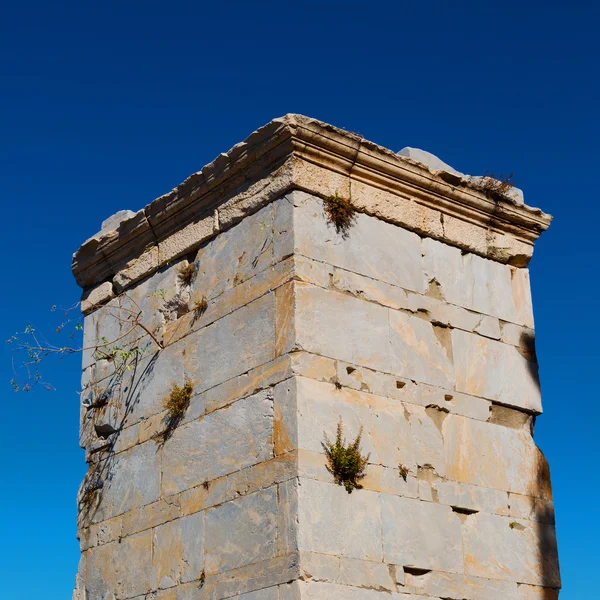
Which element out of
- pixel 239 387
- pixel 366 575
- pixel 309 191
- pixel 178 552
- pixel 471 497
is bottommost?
pixel 366 575

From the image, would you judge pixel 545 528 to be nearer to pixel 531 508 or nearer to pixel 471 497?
pixel 531 508

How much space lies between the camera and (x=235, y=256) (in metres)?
6.45

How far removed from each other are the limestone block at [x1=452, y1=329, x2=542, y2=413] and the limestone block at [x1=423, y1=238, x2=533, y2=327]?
26 cm

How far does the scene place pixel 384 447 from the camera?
19.4ft

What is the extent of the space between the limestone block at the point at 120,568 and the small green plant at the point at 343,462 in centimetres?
158

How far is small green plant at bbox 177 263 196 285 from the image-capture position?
22.5 ft

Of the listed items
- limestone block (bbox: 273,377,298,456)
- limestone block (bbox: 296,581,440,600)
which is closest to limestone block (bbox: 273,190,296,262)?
limestone block (bbox: 273,377,298,456)

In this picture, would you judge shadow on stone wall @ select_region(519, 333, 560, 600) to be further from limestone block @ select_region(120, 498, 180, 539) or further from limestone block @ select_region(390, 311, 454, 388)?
limestone block @ select_region(120, 498, 180, 539)

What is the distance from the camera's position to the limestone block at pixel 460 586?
578 centimetres

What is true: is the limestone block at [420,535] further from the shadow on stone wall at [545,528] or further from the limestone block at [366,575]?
the shadow on stone wall at [545,528]

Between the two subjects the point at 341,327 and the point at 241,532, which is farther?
the point at 341,327

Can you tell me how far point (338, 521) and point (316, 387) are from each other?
2.56 feet

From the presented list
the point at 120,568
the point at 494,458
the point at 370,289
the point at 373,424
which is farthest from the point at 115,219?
the point at 494,458

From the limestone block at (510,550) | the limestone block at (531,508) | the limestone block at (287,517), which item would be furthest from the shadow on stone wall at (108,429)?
the limestone block at (531,508)
